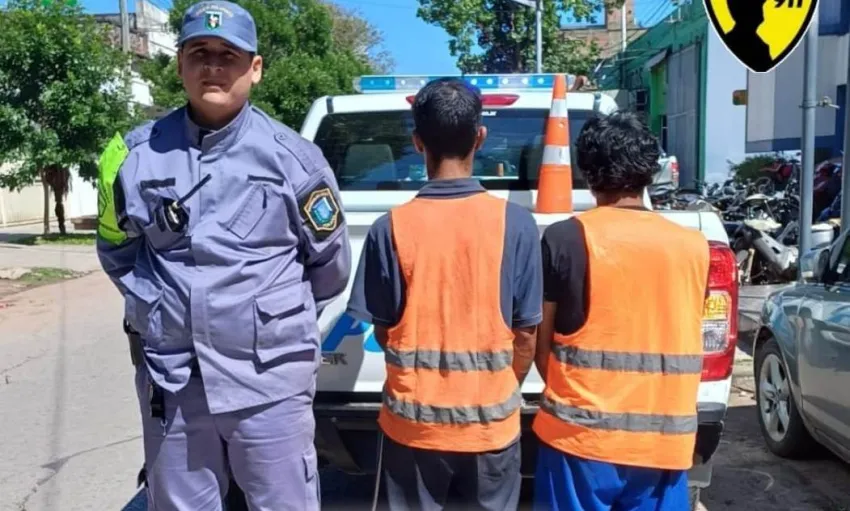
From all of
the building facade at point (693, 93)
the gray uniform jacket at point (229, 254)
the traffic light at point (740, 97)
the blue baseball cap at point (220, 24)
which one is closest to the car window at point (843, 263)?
the gray uniform jacket at point (229, 254)

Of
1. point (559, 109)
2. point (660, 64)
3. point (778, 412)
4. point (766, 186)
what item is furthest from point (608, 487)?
point (660, 64)

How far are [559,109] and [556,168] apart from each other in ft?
1.21

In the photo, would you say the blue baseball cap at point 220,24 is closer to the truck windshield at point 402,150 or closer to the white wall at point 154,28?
the truck windshield at point 402,150

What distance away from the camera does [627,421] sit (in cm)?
260

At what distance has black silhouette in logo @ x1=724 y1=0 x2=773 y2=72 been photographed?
776 centimetres

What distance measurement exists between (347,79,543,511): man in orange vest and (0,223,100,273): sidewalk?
13.6 meters

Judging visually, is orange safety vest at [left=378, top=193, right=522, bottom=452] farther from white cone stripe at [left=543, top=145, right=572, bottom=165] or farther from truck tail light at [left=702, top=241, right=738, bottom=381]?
white cone stripe at [left=543, top=145, right=572, bottom=165]

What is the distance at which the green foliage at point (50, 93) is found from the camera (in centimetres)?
1775

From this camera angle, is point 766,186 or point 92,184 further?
point 92,184

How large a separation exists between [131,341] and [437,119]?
1.15m

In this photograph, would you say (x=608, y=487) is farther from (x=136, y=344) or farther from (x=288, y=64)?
(x=288, y=64)

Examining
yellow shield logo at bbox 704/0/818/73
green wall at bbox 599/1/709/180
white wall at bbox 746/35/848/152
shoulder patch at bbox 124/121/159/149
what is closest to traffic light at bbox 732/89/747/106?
white wall at bbox 746/35/848/152

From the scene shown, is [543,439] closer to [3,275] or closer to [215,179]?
[215,179]

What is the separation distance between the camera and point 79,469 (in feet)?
17.0
